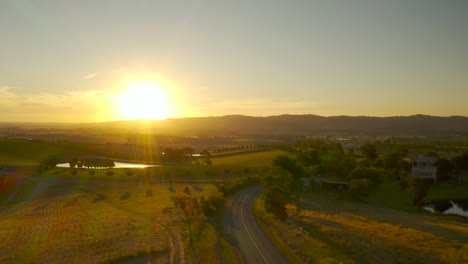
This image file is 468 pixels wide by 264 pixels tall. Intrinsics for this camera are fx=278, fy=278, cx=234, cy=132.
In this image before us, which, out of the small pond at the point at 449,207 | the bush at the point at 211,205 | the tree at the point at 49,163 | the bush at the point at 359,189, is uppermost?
the tree at the point at 49,163

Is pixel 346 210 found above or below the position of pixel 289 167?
below

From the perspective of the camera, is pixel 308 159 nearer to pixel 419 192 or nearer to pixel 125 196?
pixel 419 192

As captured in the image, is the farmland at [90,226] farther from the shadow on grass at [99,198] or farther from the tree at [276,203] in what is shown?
the tree at [276,203]

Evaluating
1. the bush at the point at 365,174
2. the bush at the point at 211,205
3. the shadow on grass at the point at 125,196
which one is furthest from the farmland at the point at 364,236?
the shadow on grass at the point at 125,196

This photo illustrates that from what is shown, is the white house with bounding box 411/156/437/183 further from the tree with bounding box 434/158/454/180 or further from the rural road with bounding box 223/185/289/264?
the rural road with bounding box 223/185/289/264

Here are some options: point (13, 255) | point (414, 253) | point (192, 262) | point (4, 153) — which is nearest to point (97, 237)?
point (13, 255)

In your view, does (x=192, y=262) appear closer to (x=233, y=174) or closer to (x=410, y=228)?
(x=410, y=228)
